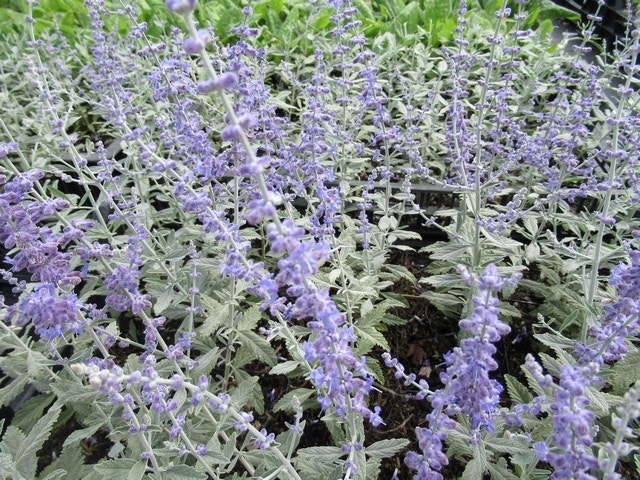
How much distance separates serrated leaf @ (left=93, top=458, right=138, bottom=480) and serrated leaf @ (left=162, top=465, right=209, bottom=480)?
0.46 feet

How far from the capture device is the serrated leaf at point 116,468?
2.05 m

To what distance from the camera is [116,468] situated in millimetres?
2082

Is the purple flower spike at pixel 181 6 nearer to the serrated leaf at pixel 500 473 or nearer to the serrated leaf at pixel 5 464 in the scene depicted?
the serrated leaf at pixel 5 464

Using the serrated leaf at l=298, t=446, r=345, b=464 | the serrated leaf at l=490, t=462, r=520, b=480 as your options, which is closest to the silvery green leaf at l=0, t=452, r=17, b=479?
the serrated leaf at l=298, t=446, r=345, b=464

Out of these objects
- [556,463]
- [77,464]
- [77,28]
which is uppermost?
[77,28]

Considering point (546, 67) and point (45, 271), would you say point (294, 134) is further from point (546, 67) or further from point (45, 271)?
point (45, 271)

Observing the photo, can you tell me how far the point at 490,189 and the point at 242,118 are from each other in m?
2.81

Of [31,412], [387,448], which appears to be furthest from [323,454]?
[31,412]

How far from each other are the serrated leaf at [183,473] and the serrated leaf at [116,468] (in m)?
0.14

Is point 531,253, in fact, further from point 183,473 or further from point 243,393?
point 183,473

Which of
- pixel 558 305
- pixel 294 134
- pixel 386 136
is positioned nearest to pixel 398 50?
pixel 294 134

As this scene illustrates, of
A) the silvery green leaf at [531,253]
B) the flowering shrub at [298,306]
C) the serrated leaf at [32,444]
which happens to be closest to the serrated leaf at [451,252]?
the flowering shrub at [298,306]

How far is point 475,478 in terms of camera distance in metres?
2.16

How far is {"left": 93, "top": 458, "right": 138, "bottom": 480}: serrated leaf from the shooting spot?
205 cm
